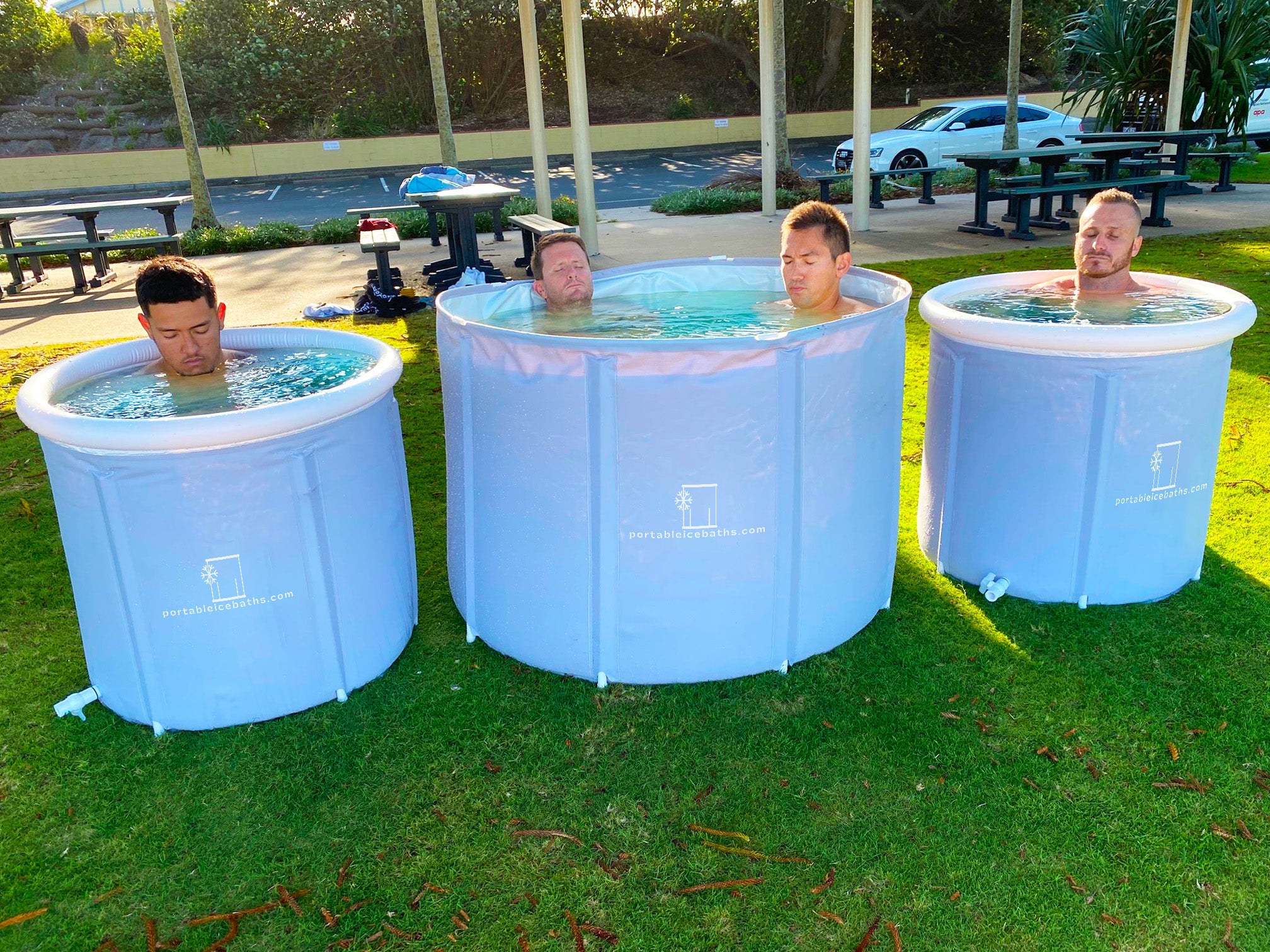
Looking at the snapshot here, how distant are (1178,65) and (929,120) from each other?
6.62 m

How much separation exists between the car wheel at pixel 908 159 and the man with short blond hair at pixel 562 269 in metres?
16.6

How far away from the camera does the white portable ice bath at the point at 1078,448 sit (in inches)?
131

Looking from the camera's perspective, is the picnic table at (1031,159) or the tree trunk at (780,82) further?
the tree trunk at (780,82)

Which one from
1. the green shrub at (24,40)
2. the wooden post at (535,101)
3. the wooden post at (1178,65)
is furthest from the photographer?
the green shrub at (24,40)

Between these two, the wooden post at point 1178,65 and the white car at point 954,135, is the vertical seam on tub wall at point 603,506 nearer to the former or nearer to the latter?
the wooden post at point 1178,65

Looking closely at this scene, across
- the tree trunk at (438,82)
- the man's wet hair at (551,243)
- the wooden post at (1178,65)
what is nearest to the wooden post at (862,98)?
the wooden post at (1178,65)

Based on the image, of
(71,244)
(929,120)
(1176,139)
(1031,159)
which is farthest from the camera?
(929,120)

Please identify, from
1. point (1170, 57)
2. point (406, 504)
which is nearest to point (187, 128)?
point (406, 504)

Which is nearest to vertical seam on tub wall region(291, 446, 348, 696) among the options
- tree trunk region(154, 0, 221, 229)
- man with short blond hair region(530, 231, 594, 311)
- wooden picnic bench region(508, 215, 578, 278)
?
man with short blond hair region(530, 231, 594, 311)

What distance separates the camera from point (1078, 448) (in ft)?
11.3

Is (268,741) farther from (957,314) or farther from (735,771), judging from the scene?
(957,314)

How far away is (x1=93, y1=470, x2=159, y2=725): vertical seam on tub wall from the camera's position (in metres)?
2.80

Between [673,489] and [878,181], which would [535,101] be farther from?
[673,489]

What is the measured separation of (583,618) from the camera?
3229 millimetres
